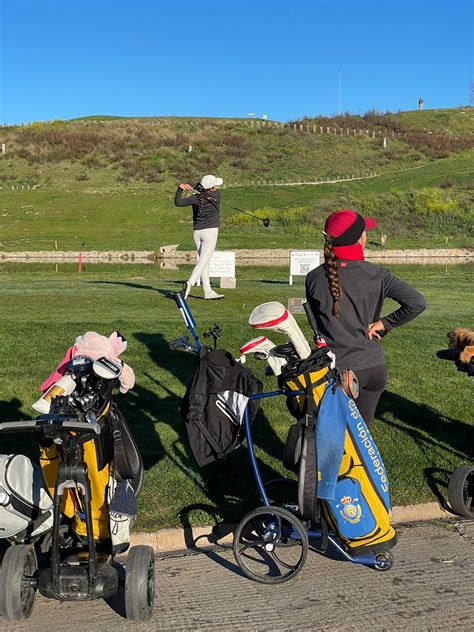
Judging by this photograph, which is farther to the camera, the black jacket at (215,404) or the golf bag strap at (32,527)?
the black jacket at (215,404)

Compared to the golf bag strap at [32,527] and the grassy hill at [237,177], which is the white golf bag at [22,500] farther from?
the grassy hill at [237,177]

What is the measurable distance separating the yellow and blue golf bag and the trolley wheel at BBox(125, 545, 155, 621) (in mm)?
877

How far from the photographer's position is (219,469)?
578cm

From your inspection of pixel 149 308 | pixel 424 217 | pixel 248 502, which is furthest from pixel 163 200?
pixel 248 502

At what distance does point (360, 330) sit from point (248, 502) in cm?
155

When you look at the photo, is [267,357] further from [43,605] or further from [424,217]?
[424,217]

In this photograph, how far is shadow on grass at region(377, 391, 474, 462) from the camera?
6.42 metres

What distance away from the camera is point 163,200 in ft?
146

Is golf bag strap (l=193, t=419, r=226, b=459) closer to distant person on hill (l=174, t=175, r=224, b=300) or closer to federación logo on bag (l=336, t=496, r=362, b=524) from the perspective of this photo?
federación logo on bag (l=336, t=496, r=362, b=524)

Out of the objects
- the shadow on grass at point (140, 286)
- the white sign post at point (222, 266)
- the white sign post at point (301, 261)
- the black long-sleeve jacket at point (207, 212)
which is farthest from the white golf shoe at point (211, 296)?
the white sign post at point (301, 261)

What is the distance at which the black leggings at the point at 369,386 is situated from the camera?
15.0 feet

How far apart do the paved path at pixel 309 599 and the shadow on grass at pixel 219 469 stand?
0.51m

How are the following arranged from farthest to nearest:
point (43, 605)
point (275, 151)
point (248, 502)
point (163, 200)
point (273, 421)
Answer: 1. point (275, 151)
2. point (163, 200)
3. point (273, 421)
4. point (248, 502)
5. point (43, 605)

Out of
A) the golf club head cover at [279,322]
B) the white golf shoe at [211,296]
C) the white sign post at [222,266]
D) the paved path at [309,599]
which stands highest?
the white sign post at [222,266]
